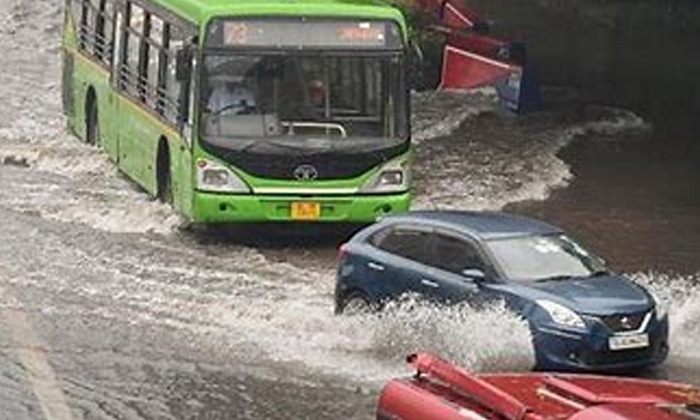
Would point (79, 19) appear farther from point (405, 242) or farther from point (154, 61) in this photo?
point (405, 242)

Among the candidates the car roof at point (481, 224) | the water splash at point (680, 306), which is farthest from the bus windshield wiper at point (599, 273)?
the water splash at point (680, 306)

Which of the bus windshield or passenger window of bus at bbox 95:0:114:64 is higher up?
the bus windshield

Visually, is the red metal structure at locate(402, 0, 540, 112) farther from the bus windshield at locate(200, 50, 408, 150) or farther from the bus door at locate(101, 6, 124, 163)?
the bus windshield at locate(200, 50, 408, 150)

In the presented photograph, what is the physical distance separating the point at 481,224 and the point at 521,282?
127 centimetres

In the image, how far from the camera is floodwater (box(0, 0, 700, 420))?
50.0 ft

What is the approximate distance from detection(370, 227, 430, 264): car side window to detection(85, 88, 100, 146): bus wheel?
38.4 ft

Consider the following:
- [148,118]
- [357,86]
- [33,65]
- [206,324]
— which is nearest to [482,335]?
[206,324]

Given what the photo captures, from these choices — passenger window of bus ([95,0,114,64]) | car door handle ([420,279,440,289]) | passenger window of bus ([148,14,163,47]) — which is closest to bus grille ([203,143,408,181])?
passenger window of bus ([148,14,163,47])

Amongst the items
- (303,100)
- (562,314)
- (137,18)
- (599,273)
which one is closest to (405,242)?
(599,273)

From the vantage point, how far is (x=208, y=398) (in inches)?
586

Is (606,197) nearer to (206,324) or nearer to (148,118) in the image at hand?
(148,118)

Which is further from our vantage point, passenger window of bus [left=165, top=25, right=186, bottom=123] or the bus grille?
passenger window of bus [left=165, top=25, right=186, bottom=123]

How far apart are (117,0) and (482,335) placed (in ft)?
41.5

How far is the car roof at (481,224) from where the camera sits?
16.7 m
